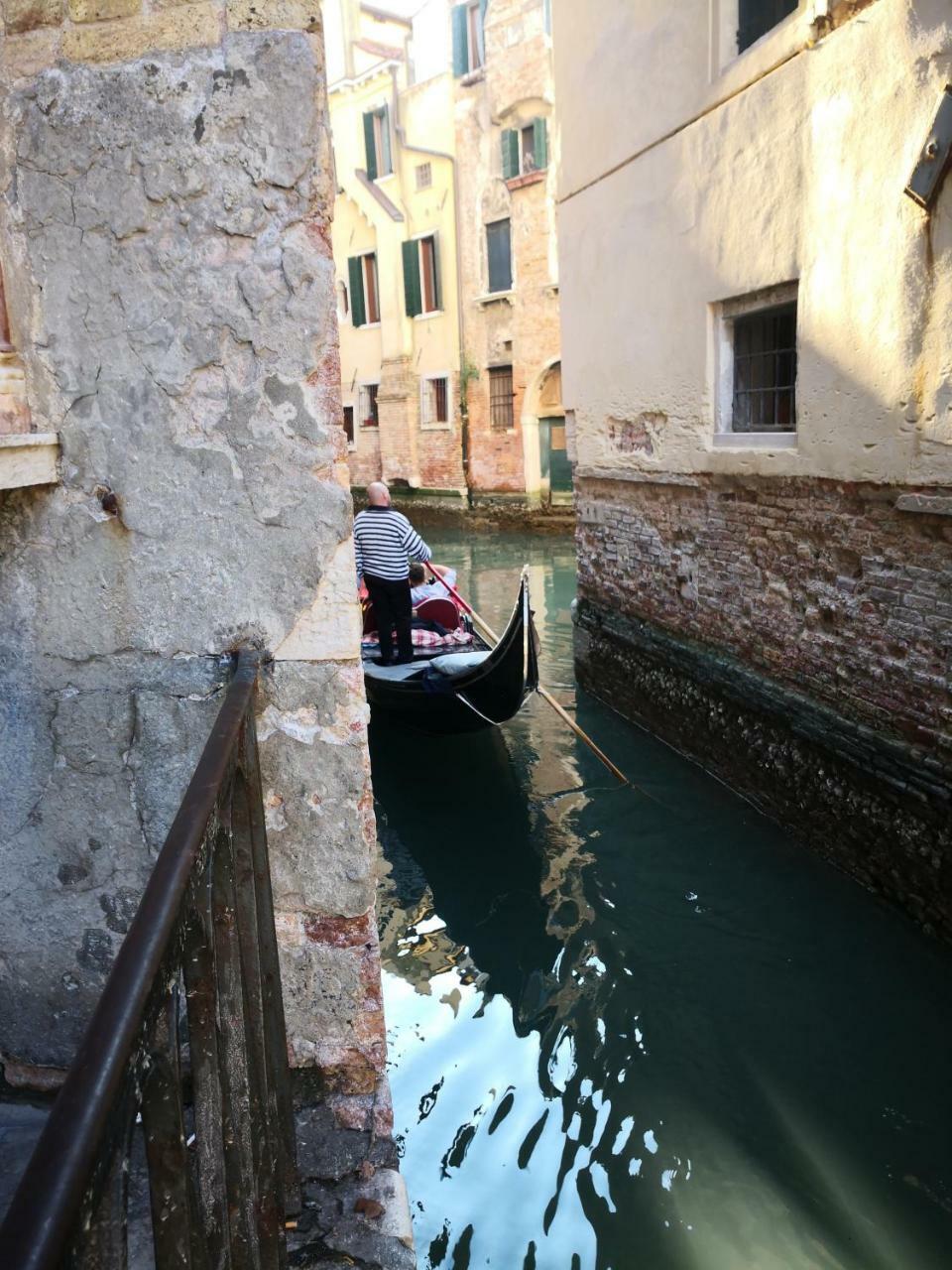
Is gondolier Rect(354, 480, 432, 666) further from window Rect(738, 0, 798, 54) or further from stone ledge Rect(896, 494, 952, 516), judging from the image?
stone ledge Rect(896, 494, 952, 516)

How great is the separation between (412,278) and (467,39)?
11.2ft

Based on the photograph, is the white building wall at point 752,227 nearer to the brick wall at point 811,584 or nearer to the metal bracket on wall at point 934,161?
the metal bracket on wall at point 934,161

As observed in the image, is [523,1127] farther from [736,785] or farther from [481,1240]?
[736,785]

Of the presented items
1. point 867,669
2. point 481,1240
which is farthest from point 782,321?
point 481,1240

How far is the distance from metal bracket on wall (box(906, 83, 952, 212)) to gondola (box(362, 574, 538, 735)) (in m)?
2.46

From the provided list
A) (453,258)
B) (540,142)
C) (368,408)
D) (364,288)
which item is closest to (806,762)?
(540,142)

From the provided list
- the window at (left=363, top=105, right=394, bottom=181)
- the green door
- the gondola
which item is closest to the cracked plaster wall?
the gondola

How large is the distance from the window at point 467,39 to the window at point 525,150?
4.72ft

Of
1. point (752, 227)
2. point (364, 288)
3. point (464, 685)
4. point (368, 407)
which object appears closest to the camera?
point (752, 227)

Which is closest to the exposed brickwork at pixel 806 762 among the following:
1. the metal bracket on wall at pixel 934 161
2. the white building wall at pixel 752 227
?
the white building wall at pixel 752 227

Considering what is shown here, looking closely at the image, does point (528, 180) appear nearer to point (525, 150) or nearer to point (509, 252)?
point (525, 150)

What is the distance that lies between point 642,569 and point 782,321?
1519 millimetres

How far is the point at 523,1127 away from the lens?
272cm

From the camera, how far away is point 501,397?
15352 millimetres
